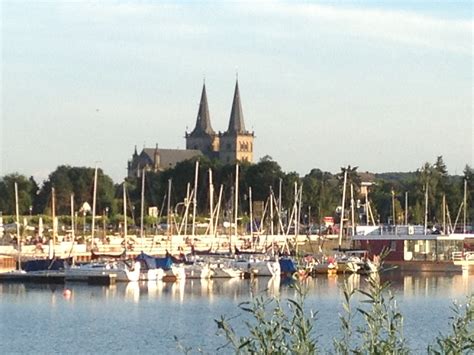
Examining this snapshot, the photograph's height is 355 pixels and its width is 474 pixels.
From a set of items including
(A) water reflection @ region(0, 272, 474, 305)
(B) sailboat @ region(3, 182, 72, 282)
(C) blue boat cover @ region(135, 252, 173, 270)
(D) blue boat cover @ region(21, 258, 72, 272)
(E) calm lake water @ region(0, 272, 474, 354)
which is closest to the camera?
(E) calm lake water @ region(0, 272, 474, 354)

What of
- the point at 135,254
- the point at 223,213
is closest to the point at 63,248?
the point at 135,254

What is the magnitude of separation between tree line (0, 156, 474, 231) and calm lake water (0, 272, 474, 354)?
1998 inches

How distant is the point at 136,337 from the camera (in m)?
43.1

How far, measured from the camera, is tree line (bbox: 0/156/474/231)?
124 meters

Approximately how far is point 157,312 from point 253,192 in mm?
82524

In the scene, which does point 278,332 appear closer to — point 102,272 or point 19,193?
point 102,272

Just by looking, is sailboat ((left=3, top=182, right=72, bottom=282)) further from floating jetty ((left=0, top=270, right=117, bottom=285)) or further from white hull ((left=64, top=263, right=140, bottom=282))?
white hull ((left=64, top=263, right=140, bottom=282))

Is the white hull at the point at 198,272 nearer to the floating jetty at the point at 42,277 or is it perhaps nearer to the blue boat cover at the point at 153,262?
the blue boat cover at the point at 153,262

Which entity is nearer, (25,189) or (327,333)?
(327,333)

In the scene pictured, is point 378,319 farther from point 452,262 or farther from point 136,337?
point 452,262

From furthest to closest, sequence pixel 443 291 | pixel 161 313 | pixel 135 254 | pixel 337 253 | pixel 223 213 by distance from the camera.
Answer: pixel 223 213 < pixel 337 253 < pixel 135 254 < pixel 443 291 < pixel 161 313

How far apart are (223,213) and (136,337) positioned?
60499 millimetres

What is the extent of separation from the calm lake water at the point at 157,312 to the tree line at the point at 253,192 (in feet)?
166

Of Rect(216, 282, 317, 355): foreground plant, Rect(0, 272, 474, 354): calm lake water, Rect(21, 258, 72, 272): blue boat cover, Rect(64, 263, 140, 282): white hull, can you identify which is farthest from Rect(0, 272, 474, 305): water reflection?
Rect(216, 282, 317, 355): foreground plant
